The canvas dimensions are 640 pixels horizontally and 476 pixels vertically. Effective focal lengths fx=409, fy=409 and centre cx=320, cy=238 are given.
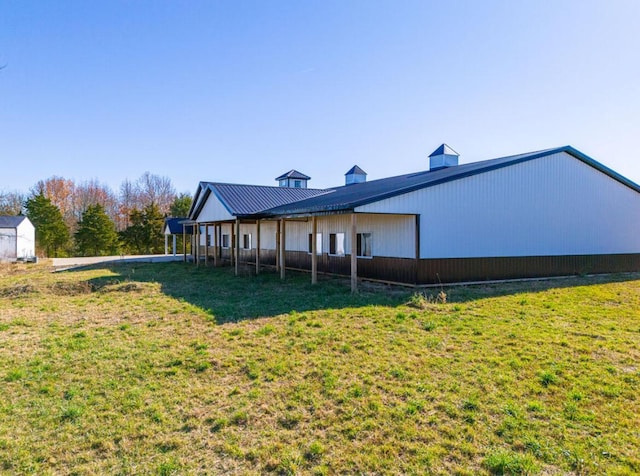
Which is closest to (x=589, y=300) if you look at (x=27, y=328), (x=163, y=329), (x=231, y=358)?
(x=231, y=358)

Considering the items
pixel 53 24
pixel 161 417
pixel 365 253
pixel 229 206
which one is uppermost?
pixel 53 24

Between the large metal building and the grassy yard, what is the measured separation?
3.87 m

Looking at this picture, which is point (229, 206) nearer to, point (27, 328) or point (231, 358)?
point (27, 328)

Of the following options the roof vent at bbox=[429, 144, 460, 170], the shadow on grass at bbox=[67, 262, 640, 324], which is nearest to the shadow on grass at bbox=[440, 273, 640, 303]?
the shadow on grass at bbox=[67, 262, 640, 324]

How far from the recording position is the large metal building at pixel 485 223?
40.8 feet

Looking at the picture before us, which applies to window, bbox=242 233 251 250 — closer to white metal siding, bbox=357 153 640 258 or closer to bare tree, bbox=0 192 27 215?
white metal siding, bbox=357 153 640 258

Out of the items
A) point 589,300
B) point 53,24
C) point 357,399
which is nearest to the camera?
point 357,399

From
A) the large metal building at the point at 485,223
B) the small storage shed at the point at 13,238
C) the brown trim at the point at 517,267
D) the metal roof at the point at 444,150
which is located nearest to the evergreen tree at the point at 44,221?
the small storage shed at the point at 13,238

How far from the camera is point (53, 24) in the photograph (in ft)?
24.9

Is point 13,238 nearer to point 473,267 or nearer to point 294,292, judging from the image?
point 294,292

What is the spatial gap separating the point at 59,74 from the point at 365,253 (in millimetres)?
10367

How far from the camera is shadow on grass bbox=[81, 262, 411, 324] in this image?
942 cm

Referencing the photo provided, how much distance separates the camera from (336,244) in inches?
641

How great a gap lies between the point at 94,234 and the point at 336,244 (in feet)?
91.1
